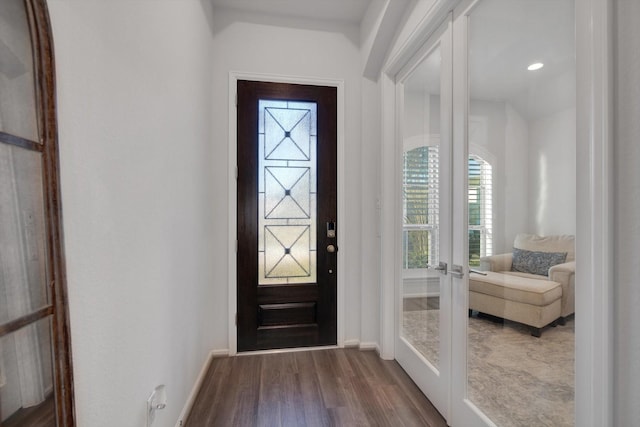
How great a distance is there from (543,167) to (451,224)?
0.59 meters

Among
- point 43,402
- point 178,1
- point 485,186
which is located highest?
point 178,1

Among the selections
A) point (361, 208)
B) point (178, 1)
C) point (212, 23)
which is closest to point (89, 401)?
point (178, 1)

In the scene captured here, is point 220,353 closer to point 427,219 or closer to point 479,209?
point 427,219

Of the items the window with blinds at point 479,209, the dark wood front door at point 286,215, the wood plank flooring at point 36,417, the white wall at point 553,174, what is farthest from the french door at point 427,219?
the wood plank flooring at point 36,417

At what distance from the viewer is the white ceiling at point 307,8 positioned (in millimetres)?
2312

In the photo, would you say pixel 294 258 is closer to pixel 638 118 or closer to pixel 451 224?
pixel 451 224

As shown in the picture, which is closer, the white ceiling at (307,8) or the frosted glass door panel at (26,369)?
the frosted glass door panel at (26,369)

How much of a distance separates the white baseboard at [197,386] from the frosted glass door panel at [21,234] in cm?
137

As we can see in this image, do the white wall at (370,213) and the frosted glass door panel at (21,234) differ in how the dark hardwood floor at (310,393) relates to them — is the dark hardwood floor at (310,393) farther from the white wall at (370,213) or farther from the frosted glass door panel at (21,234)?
the frosted glass door panel at (21,234)

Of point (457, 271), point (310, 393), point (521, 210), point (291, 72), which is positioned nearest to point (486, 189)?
point (521, 210)

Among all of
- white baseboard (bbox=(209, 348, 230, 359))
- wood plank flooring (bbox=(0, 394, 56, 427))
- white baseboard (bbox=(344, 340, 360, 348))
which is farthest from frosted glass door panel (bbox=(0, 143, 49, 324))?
white baseboard (bbox=(344, 340, 360, 348))

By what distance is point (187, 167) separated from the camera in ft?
5.72

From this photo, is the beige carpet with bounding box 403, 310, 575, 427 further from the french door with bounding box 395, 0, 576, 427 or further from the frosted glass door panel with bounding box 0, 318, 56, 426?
the frosted glass door panel with bounding box 0, 318, 56, 426

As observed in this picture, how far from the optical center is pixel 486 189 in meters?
1.44
